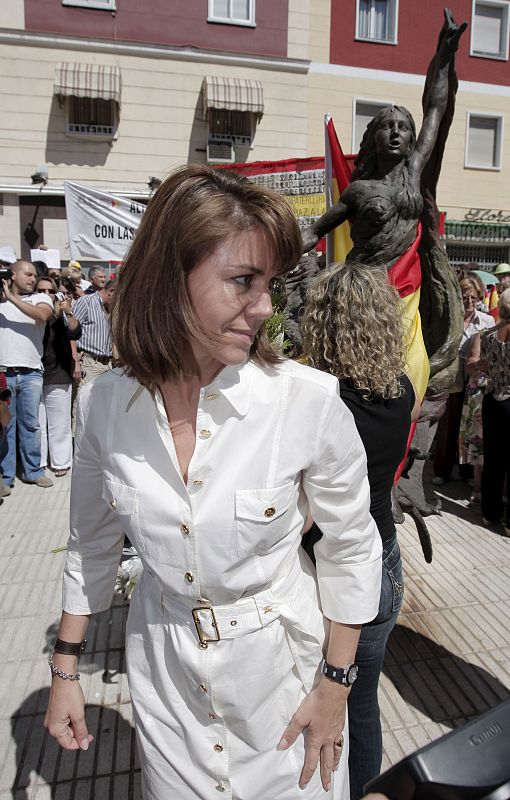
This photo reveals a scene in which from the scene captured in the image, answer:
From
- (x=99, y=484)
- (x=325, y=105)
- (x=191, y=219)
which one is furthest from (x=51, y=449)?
(x=325, y=105)

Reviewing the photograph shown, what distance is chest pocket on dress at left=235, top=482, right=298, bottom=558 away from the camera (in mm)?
1140

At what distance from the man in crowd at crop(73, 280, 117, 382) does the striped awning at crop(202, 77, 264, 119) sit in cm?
909

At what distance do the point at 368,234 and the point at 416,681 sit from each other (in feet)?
7.04

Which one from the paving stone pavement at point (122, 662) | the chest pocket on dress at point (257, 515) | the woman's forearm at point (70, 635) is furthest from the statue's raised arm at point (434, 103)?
the paving stone pavement at point (122, 662)

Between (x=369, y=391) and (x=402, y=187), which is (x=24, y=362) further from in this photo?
(x=369, y=391)

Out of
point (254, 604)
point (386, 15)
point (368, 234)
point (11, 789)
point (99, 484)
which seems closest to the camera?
point (254, 604)

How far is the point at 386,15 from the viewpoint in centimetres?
1538

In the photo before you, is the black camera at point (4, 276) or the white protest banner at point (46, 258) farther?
the white protest banner at point (46, 258)

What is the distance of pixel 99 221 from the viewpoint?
680 cm

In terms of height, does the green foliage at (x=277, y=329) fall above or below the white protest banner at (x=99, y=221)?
below

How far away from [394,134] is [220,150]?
12679 mm

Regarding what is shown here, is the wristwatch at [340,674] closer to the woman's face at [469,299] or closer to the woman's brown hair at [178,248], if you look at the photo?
the woman's brown hair at [178,248]

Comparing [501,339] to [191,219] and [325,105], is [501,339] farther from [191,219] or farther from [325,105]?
[325,105]

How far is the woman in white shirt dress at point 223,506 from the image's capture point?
1.14 metres
